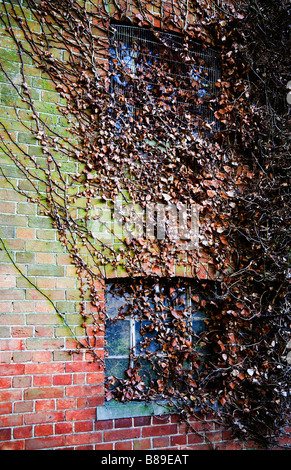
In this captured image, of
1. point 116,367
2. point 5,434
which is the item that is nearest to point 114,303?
point 116,367

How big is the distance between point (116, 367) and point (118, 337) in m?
0.27

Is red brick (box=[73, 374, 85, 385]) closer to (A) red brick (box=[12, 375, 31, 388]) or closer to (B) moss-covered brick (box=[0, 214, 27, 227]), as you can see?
(A) red brick (box=[12, 375, 31, 388])

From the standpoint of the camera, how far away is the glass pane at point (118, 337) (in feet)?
10.7

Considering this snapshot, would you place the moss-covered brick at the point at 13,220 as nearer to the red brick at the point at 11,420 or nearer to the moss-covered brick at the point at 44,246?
the moss-covered brick at the point at 44,246

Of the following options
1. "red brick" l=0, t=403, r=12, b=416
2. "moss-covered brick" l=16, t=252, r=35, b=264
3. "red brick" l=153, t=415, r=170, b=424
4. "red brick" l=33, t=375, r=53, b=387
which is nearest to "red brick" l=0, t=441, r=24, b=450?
"red brick" l=0, t=403, r=12, b=416

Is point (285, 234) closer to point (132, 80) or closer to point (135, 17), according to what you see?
point (132, 80)

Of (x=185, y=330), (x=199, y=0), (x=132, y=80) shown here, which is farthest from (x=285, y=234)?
(x=199, y=0)

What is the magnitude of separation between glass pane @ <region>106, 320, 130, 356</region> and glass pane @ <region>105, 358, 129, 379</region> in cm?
6

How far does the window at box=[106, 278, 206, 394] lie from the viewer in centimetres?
329

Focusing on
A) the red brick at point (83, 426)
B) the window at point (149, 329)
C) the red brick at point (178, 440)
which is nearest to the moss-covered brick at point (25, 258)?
the window at point (149, 329)

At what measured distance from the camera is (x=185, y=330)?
134 inches

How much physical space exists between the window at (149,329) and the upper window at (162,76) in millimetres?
1679

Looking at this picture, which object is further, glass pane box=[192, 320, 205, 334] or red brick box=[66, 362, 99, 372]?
glass pane box=[192, 320, 205, 334]

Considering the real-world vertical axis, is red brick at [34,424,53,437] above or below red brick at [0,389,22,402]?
below
